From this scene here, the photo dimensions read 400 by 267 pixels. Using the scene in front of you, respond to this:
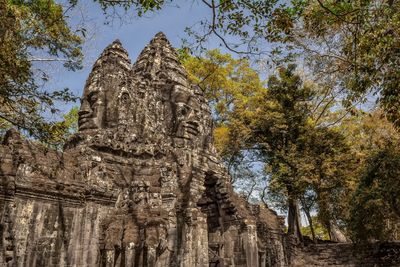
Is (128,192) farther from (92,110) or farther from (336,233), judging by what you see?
(336,233)

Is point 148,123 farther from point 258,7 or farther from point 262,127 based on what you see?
point 262,127

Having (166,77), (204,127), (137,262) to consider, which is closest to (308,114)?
(204,127)

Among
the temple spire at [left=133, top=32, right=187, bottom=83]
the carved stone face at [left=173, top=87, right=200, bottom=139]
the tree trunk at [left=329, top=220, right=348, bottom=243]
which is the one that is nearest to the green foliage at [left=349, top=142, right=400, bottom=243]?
the tree trunk at [left=329, top=220, right=348, bottom=243]

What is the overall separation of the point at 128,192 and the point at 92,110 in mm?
4815

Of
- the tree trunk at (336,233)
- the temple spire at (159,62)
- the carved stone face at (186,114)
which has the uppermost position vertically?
the temple spire at (159,62)

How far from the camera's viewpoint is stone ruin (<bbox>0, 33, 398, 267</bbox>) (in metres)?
8.02

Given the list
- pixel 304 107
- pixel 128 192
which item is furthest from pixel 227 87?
pixel 128 192

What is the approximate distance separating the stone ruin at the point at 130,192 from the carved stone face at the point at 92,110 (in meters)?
0.04

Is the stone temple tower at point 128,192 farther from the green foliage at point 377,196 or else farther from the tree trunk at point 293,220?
the tree trunk at point 293,220

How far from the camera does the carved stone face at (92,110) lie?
519 inches

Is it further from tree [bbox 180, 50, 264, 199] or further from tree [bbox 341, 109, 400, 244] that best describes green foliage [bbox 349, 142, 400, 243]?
tree [bbox 180, 50, 264, 199]

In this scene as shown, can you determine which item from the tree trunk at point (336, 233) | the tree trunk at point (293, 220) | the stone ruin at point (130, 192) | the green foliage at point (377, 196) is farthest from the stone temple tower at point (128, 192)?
the tree trunk at point (336, 233)

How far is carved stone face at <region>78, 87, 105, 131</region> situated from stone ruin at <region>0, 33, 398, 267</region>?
0.12ft

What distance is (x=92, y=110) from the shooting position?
1353 centimetres
